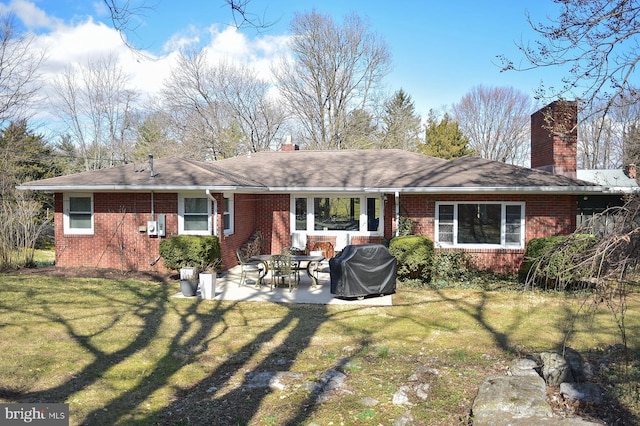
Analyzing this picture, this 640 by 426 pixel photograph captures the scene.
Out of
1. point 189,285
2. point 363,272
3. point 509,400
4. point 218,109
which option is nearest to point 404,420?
point 509,400

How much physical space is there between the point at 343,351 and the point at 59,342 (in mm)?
4263

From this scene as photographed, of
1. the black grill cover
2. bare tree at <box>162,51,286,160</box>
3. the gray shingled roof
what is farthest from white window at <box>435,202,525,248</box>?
bare tree at <box>162,51,286,160</box>

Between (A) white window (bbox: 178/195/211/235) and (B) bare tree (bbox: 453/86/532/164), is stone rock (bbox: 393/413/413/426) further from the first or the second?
(B) bare tree (bbox: 453/86/532/164)

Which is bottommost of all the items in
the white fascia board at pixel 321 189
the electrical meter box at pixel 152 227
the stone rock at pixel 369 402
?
the stone rock at pixel 369 402

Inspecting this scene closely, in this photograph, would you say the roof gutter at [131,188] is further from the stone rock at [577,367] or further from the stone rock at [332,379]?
the stone rock at [577,367]

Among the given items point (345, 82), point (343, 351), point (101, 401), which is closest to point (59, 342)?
point (101, 401)

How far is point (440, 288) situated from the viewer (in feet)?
38.7

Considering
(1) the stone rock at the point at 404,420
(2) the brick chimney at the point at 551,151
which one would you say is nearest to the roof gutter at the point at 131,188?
(1) the stone rock at the point at 404,420

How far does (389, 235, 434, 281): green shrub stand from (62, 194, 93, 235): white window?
8.77 metres

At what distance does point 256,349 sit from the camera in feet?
23.0

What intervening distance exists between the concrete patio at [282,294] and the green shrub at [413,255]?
1.50m

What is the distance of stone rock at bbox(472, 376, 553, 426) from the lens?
4.48 metres

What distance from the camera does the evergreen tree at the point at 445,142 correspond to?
36.9 meters

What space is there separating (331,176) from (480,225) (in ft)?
16.3
